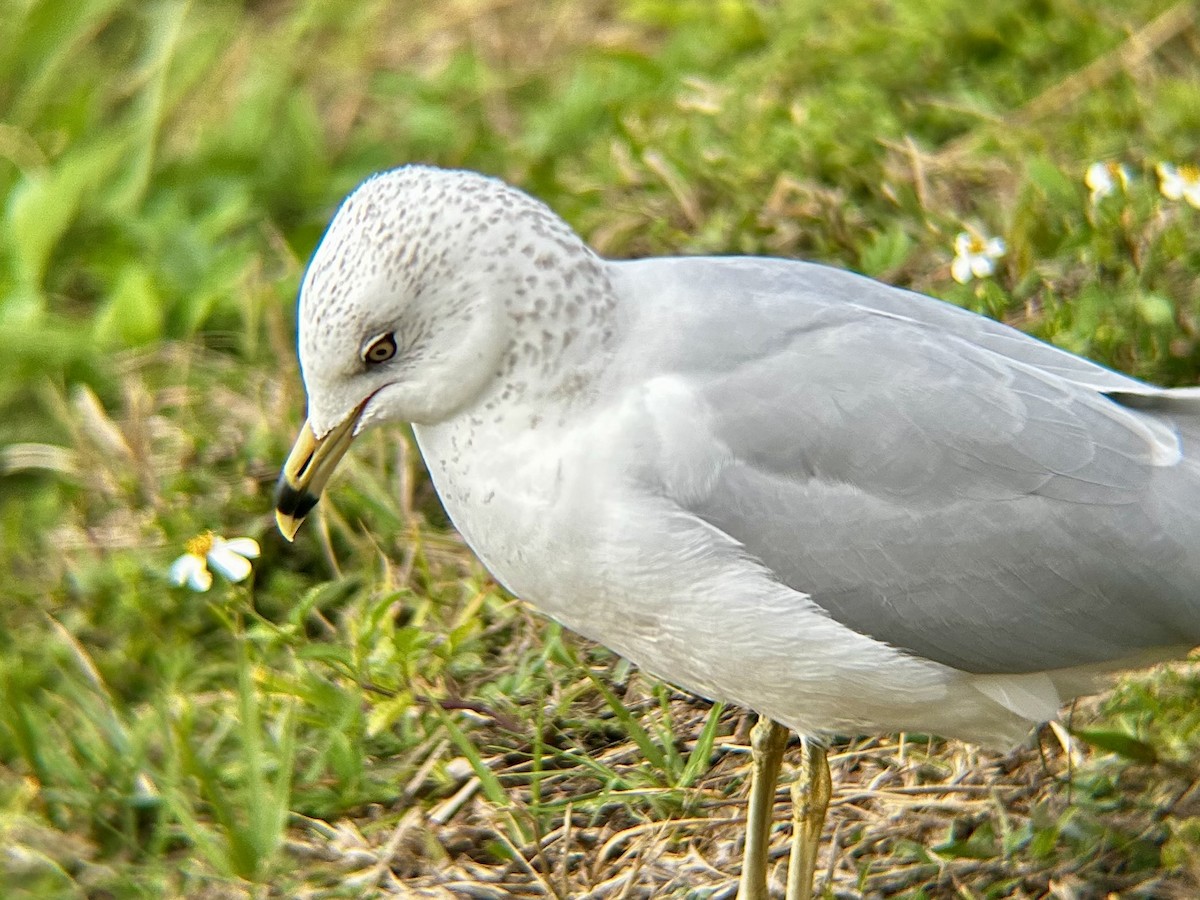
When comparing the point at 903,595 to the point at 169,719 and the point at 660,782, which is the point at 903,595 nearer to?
the point at 660,782

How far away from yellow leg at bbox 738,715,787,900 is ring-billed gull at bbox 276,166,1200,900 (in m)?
0.27

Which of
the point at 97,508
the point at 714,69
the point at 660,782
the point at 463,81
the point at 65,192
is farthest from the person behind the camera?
the point at 463,81

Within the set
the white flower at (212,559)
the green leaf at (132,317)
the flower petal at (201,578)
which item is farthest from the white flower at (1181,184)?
the green leaf at (132,317)

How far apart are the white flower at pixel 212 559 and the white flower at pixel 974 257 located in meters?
1.88

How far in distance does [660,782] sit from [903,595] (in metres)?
0.85

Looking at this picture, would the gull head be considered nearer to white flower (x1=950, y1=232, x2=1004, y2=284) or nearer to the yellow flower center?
the yellow flower center

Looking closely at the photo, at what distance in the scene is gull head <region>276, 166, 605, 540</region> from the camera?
9.37 ft

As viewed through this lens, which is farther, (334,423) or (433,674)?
(433,674)

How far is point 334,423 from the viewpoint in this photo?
9.91 ft

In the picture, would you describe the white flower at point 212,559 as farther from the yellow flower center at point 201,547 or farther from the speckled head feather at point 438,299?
the speckled head feather at point 438,299

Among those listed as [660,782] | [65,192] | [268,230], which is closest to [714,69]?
[268,230]

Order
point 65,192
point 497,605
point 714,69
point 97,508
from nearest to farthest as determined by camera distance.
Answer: point 497,605 < point 97,508 < point 65,192 < point 714,69

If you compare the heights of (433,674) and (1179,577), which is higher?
(1179,577)

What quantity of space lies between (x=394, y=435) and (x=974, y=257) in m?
1.61
